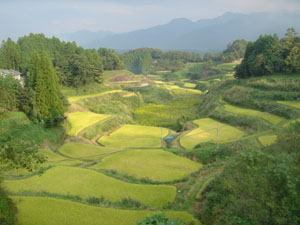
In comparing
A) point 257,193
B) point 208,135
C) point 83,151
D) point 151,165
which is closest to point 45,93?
point 83,151

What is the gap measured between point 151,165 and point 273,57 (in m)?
26.9

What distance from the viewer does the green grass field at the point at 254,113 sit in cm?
2223

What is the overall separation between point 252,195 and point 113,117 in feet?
77.1

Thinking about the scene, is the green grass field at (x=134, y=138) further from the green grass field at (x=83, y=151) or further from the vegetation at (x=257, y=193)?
the vegetation at (x=257, y=193)

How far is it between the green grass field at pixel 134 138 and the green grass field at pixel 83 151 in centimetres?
254

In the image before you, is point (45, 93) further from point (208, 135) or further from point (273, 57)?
point (273, 57)

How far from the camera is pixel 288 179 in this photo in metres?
6.30

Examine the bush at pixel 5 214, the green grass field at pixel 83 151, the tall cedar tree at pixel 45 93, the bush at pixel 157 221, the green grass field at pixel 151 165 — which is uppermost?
the tall cedar tree at pixel 45 93

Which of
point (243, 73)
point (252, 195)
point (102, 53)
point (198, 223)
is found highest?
point (102, 53)

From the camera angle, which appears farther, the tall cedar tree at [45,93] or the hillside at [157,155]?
the tall cedar tree at [45,93]

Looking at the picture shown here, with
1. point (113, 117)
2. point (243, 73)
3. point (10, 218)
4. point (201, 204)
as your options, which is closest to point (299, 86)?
point (243, 73)

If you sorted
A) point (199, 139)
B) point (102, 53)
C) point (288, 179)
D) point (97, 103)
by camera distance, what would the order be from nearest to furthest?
1. point (288, 179)
2. point (199, 139)
3. point (97, 103)
4. point (102, 53)

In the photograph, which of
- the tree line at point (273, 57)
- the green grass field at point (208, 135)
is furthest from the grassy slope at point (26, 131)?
the tree line at point (273, 57)

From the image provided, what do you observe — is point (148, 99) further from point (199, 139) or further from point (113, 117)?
point (199, 139)
